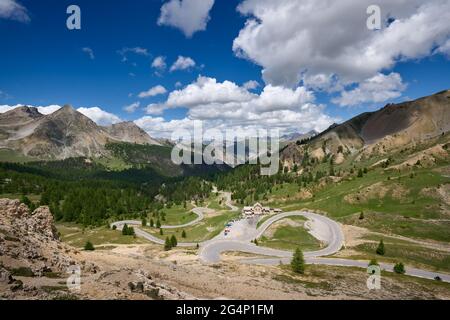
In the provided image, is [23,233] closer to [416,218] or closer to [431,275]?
[431,275]

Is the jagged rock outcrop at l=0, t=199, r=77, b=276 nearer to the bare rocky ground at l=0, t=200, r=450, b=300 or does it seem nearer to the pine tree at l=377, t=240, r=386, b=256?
the bare rocky ground at l=0, t=200, r=450, b=300

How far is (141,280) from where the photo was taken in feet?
123

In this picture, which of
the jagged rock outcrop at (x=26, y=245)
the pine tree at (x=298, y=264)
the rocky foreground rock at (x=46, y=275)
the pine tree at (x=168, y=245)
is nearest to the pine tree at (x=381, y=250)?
the pine tree at (x=298, y=264)

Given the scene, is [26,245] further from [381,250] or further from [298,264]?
[381,250]

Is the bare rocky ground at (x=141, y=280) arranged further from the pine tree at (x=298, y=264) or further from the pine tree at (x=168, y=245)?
the pine tree at (x=168, y=245)

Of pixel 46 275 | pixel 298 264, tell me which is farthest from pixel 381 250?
pixel 46 275

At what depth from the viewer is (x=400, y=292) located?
2436 inches

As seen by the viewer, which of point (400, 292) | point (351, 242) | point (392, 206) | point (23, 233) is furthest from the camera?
point (392, 206)

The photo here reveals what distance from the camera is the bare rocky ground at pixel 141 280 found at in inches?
1242

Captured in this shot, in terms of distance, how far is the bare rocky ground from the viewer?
31548 mm

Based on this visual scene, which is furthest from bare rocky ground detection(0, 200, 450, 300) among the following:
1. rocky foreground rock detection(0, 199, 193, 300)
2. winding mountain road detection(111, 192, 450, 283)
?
winding mountain road detection(111, 192, 450, 283)

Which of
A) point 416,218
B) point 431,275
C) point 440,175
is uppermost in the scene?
point 440,175

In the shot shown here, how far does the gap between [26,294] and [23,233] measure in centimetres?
2372
